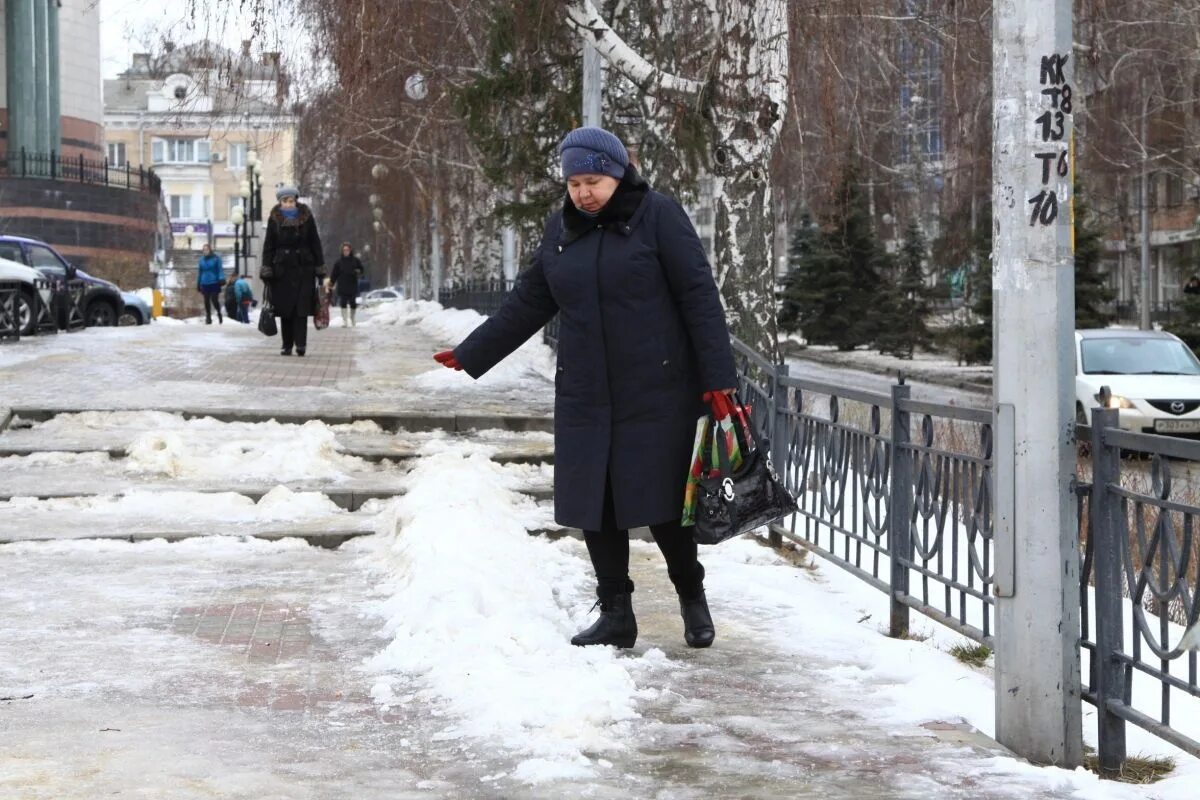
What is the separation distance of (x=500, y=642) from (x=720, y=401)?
1121 mm

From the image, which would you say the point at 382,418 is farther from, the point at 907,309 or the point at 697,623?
the point at 907,309

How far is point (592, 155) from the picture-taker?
6301 millimetres

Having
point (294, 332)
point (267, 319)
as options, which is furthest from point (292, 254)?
point (294, 332)

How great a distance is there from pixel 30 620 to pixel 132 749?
2136 millimetres

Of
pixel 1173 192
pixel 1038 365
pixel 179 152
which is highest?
pixel 179 152

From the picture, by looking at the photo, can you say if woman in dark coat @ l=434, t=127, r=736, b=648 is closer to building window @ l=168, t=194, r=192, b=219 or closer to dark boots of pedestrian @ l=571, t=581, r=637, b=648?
dark boots of pedestrian @ l=571, t=581, r=637, b=648

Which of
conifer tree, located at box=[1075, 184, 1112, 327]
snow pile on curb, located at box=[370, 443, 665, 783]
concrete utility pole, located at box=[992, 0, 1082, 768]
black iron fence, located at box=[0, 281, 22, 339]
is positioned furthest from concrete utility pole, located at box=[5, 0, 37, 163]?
concrete utility pole, located at box=[992, 0, 1082, 768]

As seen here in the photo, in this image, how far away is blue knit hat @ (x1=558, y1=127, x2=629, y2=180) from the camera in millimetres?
6297

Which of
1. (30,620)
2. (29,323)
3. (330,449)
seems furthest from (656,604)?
(29,323)

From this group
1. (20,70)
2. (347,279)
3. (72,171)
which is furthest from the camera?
(20,70)

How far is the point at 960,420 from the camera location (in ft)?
21.6

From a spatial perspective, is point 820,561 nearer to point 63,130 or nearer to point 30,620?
point 30,620

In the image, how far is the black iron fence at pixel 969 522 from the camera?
483cm

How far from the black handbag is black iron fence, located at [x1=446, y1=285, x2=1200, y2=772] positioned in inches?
27.5
